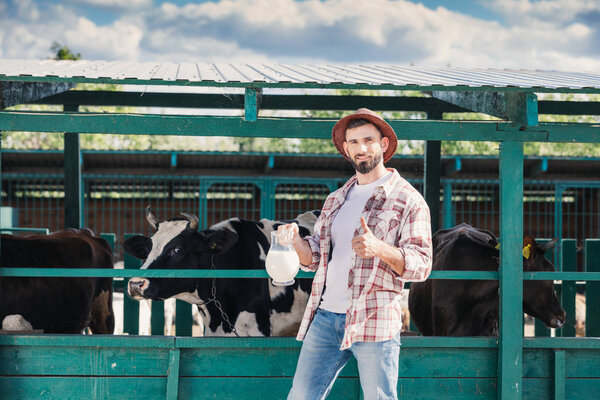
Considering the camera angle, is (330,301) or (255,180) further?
(255,180)

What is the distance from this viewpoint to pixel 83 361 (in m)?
4.84

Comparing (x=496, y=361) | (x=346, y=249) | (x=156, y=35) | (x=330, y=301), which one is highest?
(x=156, y=35)

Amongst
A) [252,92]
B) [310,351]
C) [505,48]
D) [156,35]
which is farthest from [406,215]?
[156,35]

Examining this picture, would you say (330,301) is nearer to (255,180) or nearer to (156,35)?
(255,180)

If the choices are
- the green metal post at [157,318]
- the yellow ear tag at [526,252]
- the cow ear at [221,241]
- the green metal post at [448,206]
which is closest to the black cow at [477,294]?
the yellow ear tag at [526,252]

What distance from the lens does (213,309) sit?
6.43m

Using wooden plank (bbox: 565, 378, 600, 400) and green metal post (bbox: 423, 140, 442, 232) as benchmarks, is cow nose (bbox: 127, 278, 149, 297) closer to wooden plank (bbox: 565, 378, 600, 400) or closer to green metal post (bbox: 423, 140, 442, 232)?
wooden plank (bbox: 565, 378, 600, 400)

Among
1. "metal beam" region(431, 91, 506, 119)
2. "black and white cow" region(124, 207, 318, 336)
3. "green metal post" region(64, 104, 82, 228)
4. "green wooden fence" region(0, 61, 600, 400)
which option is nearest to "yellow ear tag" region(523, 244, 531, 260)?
"green wooden fence" region(0, 61, 600, 400)

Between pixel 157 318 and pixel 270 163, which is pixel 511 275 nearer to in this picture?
pixel 157 318

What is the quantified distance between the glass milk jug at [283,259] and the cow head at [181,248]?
7.59 feet

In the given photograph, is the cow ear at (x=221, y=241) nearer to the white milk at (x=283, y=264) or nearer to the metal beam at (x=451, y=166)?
the white milk at (x=283, y=264)

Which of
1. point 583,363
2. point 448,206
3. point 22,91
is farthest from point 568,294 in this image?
point 448,206

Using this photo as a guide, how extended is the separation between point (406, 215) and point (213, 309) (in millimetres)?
3180

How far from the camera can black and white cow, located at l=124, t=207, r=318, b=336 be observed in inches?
239
